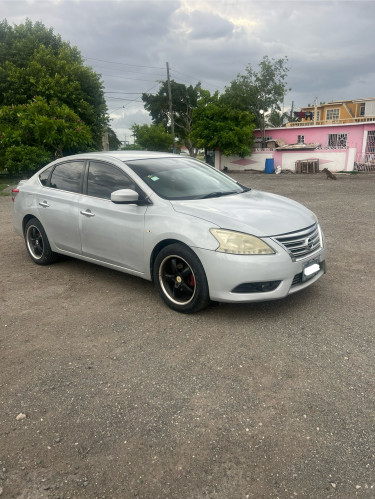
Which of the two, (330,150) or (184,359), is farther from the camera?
(330,150)

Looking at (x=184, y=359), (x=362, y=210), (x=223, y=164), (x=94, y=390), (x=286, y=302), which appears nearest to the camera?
(x=94, y=390)

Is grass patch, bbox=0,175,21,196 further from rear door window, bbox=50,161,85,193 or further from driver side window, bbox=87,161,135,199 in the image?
driver side window, bbox=87,161,135,199

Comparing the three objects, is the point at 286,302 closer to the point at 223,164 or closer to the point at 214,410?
the point at 214,410

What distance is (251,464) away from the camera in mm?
2133

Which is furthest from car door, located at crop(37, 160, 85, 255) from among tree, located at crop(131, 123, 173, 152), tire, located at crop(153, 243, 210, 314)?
tree, located at crop(131, 123, 173, 152)

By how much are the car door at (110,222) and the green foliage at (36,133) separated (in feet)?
40.0

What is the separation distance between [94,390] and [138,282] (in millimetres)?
2262

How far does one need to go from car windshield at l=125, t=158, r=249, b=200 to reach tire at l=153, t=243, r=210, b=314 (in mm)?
680

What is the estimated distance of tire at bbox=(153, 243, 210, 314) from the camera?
3736mm

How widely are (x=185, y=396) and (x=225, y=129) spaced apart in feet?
103

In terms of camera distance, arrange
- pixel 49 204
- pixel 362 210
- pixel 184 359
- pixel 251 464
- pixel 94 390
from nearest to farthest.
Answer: pixel 251 464 → pixel 94 390 → pixel 184 359 → pixel 49 204 → pixel 362 210

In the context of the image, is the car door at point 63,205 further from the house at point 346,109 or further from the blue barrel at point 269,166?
the house at point 346,109

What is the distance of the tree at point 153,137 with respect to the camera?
5169 cm

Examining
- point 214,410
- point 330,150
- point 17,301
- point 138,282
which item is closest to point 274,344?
point 214,410
